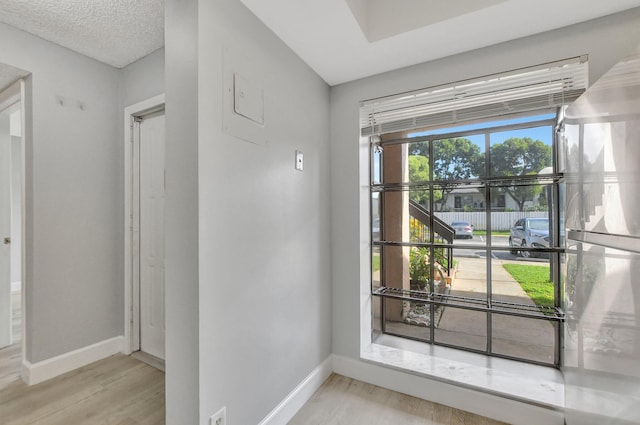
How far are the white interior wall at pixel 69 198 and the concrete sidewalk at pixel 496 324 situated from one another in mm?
2841

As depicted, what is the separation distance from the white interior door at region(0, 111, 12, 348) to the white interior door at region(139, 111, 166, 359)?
1289mm

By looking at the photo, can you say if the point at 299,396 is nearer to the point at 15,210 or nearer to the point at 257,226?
the point at 257,226

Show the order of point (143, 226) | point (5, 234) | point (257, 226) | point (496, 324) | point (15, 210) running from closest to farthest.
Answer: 1. point (257, 226)
2. point (496, 324)
3. point (143, 226)
4. point (5, 234)
5. point (15, 210)

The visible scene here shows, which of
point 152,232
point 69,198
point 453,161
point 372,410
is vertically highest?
point 453,161

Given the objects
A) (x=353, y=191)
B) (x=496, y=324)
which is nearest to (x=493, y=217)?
(x=496, y=324)

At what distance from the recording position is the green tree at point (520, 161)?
1832 millimetres

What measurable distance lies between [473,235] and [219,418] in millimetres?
1916

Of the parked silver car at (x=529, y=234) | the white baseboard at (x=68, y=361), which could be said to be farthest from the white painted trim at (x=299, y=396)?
the white baseboard at (x=68, y=361)

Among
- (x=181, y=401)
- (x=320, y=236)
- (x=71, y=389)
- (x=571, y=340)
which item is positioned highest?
(x=320, y=236)

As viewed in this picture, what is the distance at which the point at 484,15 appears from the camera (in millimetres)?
1458

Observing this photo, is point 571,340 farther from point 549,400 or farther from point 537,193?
point 537,193

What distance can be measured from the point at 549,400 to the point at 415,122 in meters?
1.86

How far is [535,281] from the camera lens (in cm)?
186

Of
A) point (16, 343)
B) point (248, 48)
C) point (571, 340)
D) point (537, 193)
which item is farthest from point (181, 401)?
point (16, 343)
